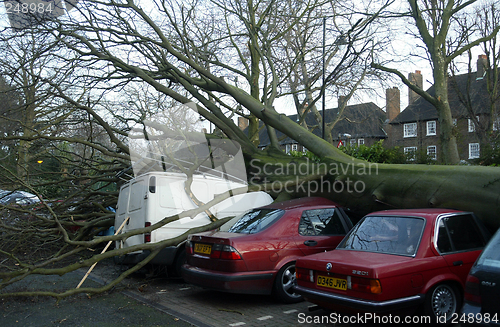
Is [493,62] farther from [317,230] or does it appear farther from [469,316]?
[469,316]

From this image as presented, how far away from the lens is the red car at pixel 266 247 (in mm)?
6016

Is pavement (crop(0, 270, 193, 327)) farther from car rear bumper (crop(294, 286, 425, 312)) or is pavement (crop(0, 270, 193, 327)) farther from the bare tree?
the bare tree

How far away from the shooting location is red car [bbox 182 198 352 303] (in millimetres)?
6016

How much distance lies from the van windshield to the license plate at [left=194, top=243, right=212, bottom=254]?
0.63 m

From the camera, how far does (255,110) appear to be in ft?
34.4

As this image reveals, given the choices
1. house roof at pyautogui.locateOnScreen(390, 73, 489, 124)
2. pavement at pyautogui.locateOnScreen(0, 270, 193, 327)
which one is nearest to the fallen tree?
pavement at pyautogui.locateOnScreen(0, 270, 193, 327)

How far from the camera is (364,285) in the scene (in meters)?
4.57

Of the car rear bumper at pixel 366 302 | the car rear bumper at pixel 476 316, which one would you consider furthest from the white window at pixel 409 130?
the car rear bumper at pixel 476 316

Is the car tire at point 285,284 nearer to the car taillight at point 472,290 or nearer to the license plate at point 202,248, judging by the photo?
the license plate at point 202,248

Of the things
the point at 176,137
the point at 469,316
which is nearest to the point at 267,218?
the point at 469,316

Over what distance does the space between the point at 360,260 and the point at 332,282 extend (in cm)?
43

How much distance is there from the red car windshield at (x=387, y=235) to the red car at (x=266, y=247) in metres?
0.96

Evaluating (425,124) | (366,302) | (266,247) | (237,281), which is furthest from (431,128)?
(366,302)

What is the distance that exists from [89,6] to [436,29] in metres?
12.0
